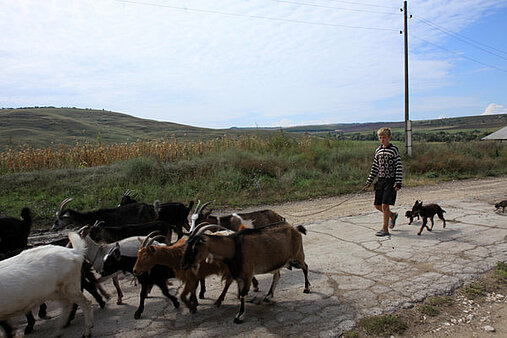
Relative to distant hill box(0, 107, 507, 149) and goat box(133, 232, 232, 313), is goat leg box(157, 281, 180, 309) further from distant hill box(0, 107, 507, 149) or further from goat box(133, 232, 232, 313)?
distant hill box(0, 107, 507, 149)

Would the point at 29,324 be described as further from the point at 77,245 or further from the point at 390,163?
the point at 390,163

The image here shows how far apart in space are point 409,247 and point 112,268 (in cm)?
544

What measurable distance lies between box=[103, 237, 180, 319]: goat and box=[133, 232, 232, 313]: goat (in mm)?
98

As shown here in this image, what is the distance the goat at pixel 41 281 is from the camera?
3865 mm

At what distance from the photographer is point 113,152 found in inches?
695

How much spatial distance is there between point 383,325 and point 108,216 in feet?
18.3

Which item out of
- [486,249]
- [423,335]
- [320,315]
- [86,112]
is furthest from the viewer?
[86,112]

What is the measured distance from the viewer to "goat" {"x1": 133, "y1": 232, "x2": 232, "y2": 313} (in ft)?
15.5

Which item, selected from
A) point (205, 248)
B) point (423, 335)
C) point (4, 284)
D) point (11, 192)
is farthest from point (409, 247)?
point (11, 192)

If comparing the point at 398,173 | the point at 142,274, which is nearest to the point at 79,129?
the point at 398,173

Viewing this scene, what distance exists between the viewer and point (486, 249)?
6.83 m

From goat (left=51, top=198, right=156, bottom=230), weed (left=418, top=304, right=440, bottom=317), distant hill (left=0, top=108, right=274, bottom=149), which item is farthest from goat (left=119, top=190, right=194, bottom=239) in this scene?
distant hill (left=0, top=108, right=274, bottom=149)

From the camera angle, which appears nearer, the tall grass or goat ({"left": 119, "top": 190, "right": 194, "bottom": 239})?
goat ({"left": 119, "top": 190, "right": 194, "bottom": 239})

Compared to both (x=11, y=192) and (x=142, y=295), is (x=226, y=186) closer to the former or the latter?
(x=11, y=192)
